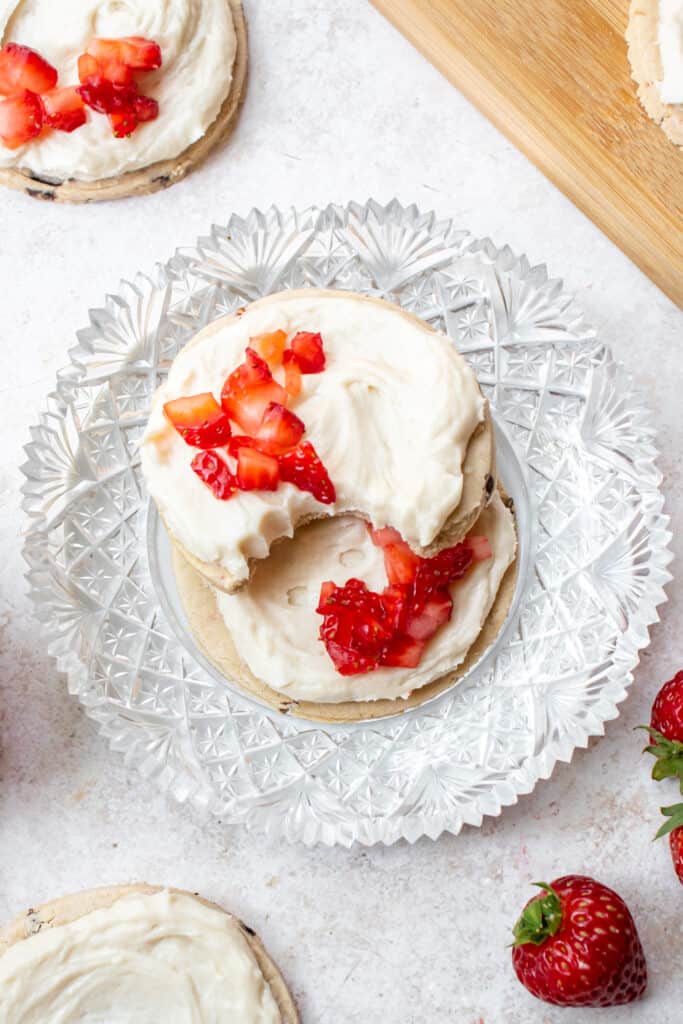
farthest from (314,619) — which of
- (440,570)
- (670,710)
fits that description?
(670,710)

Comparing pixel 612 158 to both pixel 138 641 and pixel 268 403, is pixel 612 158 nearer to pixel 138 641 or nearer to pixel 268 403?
pixel 268 403

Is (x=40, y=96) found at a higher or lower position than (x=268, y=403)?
lower

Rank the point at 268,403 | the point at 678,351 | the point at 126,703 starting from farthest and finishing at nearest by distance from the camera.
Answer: the point at 678,351
the point at 126,703
the point at 268,403

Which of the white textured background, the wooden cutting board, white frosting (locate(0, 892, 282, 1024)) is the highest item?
the wooden cutting board

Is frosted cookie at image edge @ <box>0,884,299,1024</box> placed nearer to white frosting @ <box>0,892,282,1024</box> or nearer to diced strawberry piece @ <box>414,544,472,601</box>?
white frosting @ <box>0,892,282,1024</box>

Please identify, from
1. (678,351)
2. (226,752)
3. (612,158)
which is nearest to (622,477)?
(678,351)

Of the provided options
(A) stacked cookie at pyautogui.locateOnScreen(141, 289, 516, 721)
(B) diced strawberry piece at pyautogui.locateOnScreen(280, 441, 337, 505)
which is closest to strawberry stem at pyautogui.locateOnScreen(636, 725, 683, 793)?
(A) stacked cookie at pyautogui.locateOnScreen(141, 289, 516, 721)
